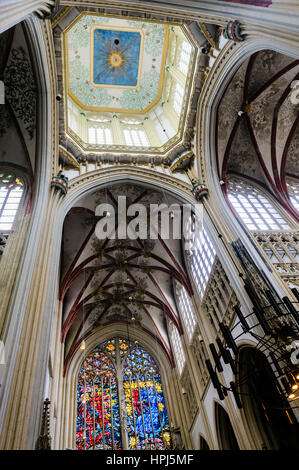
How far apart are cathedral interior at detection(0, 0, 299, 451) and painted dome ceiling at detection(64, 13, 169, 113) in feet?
0.28

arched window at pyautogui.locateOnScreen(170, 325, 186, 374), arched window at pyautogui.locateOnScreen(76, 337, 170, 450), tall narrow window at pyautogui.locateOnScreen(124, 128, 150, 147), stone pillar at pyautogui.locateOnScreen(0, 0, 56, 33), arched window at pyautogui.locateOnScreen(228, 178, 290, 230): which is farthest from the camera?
arched window at pyautogui.locateOnScreen(170, 325, 186, 374)

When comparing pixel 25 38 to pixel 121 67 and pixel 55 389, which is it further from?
pixel 55 389

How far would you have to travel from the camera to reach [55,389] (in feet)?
40.7

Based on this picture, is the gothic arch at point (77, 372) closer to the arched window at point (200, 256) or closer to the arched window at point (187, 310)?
the arched window at point (187, 310)

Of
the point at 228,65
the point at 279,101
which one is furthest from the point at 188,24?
the point at 279,101

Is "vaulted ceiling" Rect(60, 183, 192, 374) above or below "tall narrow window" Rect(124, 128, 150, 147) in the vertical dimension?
below

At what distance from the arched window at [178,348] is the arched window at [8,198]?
10687 mm

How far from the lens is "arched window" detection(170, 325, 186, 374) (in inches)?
617

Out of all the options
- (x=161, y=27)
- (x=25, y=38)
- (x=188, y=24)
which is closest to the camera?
(x=25, y=38)

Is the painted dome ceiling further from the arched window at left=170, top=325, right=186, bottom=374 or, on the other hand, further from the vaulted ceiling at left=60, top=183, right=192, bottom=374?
the arched window at left=170, top=325, right=186, bottom=374

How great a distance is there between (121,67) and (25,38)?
31.3ft

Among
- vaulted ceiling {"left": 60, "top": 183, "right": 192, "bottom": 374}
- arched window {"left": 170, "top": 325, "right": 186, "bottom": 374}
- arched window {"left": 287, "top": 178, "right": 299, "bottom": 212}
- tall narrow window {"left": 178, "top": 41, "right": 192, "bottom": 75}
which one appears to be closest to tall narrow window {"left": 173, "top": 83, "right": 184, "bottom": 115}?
tall narrow window {"left": 178, "top": 41, "right": 192, "bottom": 75}

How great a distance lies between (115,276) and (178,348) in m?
5.26

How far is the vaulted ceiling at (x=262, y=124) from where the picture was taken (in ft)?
38.3
